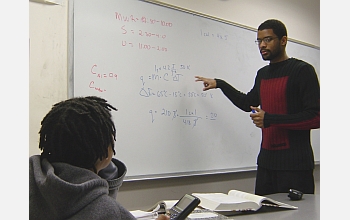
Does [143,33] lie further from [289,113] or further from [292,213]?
[292,213]

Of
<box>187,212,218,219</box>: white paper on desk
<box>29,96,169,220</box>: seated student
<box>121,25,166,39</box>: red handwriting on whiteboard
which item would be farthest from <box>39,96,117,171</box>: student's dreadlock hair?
<box>121,25,166,39</box>: red handwriting on whiteboard

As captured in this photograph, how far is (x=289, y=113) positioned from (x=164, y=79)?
75 centimetres

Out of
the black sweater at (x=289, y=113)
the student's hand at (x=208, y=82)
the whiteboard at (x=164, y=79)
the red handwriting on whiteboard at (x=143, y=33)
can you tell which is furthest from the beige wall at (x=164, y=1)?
the black sweater at (x=289, y=113)

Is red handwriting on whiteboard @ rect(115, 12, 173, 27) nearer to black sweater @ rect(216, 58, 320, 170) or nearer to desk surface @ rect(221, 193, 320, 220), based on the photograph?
black sweater @ rect(216, 58, 320, 170)

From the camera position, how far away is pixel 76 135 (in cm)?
72

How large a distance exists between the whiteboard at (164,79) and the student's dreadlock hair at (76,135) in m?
0.92

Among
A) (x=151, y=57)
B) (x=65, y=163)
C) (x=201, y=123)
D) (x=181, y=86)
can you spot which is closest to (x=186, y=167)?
(x=201, y=123)

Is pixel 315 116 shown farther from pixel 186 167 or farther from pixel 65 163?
pixel 65 163

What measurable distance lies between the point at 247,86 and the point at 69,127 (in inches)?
80.3

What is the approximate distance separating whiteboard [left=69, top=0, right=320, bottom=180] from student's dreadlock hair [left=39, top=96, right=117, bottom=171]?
923mm

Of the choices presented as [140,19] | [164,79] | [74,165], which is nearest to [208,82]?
[164,79]

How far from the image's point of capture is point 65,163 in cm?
71
